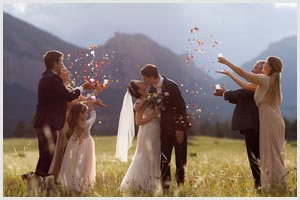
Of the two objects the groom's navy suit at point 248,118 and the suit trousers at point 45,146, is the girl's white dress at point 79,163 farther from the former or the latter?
the groom's navy suit at point 248,118

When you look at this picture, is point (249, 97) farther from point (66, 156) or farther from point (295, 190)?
point (66, 156)

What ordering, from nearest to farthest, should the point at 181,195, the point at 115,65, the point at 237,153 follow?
1. the point at 181,195
2. the point at 115,65
3. the point at 237,153

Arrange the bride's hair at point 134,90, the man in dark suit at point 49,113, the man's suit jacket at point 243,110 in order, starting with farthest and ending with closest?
the bride's hair at point 134,90 < the man's suit jacket at point 243,110 < the man in dark suit at point 49,113

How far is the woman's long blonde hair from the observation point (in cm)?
1007

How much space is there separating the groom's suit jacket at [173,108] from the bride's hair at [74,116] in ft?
3.56

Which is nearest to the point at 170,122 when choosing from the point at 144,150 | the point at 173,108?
the point at 173,108

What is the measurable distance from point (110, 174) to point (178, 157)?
1493 millimetres

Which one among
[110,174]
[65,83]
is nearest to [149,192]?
[110,174]

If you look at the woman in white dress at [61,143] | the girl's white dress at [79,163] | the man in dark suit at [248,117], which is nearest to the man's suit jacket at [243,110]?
the man in dark suit at [248,117]

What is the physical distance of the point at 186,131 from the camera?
401 inches

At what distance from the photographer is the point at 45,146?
9875 mm

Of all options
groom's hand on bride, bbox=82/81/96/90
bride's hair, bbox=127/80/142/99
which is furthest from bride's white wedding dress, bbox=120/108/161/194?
groom's hand on bride, bbox=82/81/96/90

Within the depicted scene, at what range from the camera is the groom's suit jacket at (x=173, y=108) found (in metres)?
10.1

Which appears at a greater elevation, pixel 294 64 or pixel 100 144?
pixel 294 64
